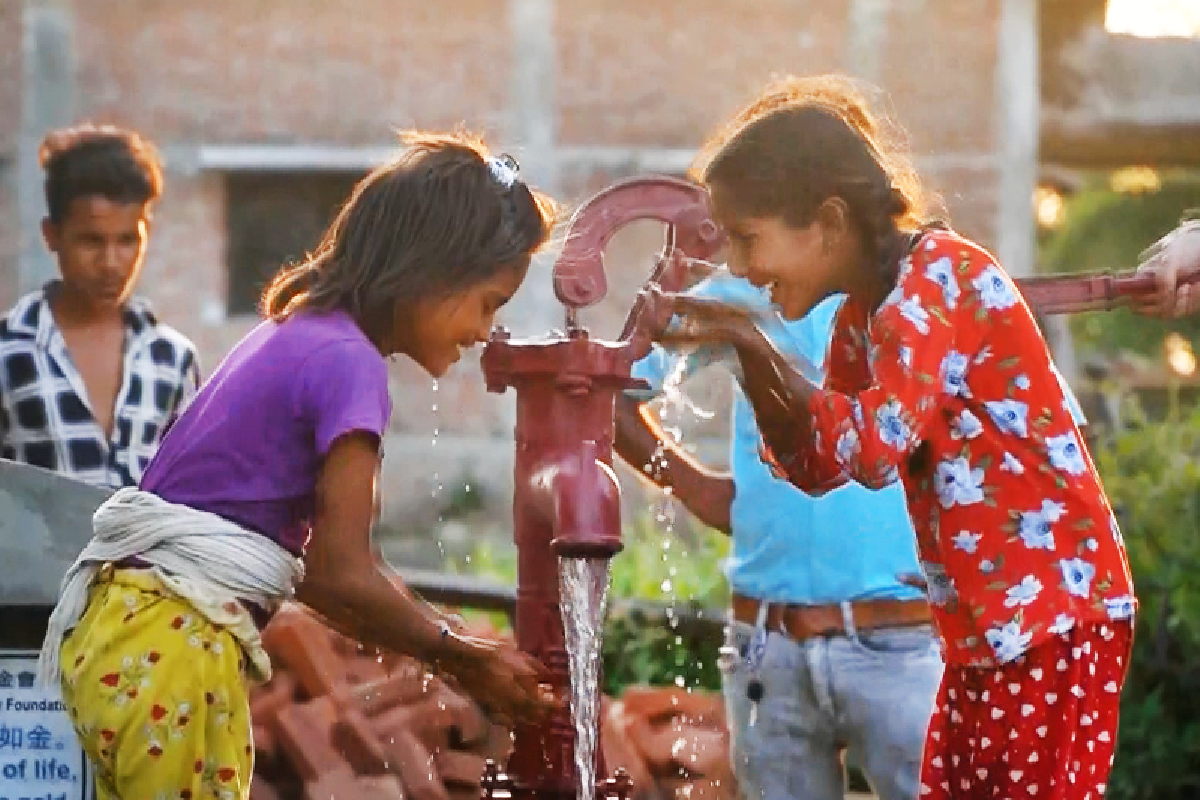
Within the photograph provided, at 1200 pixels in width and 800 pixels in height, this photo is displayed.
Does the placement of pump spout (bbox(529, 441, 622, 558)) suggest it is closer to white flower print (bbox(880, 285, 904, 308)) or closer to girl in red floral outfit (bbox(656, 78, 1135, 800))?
girl in red floral outfit (bbox(656, 78, 1135, 800))

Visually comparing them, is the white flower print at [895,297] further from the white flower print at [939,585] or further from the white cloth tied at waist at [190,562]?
the white cloth tied at waist at [190,562]

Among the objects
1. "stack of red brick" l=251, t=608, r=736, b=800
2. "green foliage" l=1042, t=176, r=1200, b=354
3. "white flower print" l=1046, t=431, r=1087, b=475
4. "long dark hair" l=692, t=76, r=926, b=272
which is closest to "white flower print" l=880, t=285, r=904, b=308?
"long dark hair" l=692, t=76, r=926, b=272

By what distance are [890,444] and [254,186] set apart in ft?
33.2

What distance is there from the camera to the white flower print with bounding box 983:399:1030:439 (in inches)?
106

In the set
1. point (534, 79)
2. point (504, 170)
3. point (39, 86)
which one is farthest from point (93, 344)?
point (39, 86)

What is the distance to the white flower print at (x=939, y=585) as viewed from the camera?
2732 mm

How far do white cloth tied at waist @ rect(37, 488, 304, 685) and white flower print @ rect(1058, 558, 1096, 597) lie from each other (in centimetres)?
93

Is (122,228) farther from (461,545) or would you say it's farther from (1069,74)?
(1069,74)

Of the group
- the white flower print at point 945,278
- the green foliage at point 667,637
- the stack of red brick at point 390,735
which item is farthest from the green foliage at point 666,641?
the white flower print at point 945,278

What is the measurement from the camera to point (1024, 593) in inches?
104

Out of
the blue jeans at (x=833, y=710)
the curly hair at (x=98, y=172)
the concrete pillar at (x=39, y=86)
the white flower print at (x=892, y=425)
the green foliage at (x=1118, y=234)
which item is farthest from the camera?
the green foliage at (x=1118, y=234)

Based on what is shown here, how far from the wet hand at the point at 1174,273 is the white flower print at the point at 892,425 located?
1.67 ft

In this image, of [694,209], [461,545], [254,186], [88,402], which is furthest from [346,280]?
[254,186]

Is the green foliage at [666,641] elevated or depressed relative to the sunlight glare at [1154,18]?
depressed
